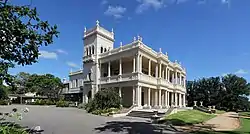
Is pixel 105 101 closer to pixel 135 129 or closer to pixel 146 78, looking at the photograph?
pixel 146 78

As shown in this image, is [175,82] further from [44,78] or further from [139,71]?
[44,78]

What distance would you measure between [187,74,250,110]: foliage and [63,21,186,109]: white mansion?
68.7 feet

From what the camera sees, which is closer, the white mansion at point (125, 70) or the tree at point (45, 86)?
the white mansion at point (125, 70)

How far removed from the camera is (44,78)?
58.4 metres

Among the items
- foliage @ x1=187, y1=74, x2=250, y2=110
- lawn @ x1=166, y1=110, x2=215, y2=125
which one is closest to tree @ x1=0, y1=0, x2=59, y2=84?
lawn @ x1=166, y1=110, x2=215, y2=125

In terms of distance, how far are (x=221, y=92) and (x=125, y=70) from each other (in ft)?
110

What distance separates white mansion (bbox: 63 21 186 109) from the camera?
27.6 m

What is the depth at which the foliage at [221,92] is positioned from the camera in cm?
5478

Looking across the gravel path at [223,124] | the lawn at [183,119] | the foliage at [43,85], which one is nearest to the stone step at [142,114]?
the lawn at [183,119]

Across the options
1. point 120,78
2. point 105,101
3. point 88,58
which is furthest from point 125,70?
point 105,101

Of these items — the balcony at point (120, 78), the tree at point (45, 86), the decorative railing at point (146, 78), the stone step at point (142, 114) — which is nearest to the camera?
the stone step at point (142, 114)

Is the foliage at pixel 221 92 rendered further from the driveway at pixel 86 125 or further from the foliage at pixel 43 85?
the driveway at pixel 86 125

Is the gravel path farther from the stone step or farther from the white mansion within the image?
the white mansion

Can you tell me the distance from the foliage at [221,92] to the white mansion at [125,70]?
20.9m
